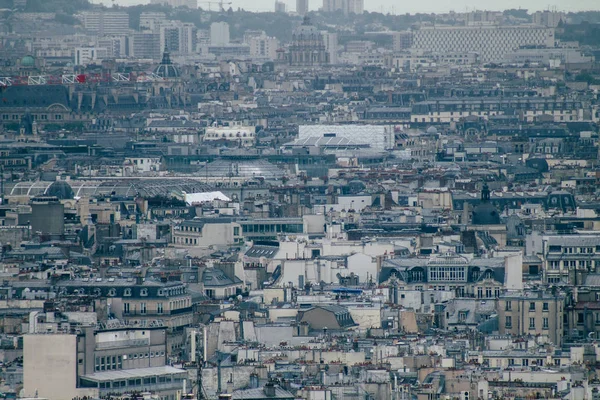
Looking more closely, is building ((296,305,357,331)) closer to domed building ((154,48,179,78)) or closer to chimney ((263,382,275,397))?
chimney ((263,382,275,397))

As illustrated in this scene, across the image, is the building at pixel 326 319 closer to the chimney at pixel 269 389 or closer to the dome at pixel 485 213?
the chimney at pixel 269 389

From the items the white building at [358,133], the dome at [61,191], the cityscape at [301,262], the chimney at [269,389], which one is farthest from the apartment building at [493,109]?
the chimney at [269,389]

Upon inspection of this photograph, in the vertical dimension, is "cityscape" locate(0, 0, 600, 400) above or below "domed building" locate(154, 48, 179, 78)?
above

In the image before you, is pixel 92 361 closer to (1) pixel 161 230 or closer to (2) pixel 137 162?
(1) pixel 161 230

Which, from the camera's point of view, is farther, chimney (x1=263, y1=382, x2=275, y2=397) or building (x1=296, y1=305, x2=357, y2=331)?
building (x1=296, y1=305, x2=357, y2=331)

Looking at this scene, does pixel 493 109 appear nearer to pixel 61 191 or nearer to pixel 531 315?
pixel 61 191

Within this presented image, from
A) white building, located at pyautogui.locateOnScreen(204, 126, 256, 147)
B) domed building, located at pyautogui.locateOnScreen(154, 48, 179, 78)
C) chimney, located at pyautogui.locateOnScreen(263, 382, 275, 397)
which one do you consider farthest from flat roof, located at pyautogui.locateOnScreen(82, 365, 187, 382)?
domed building, located at pyautogui.locateOnScreen(154, 48, 179, 78)

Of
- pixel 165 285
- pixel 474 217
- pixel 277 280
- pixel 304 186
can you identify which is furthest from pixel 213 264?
pixel 304 186
